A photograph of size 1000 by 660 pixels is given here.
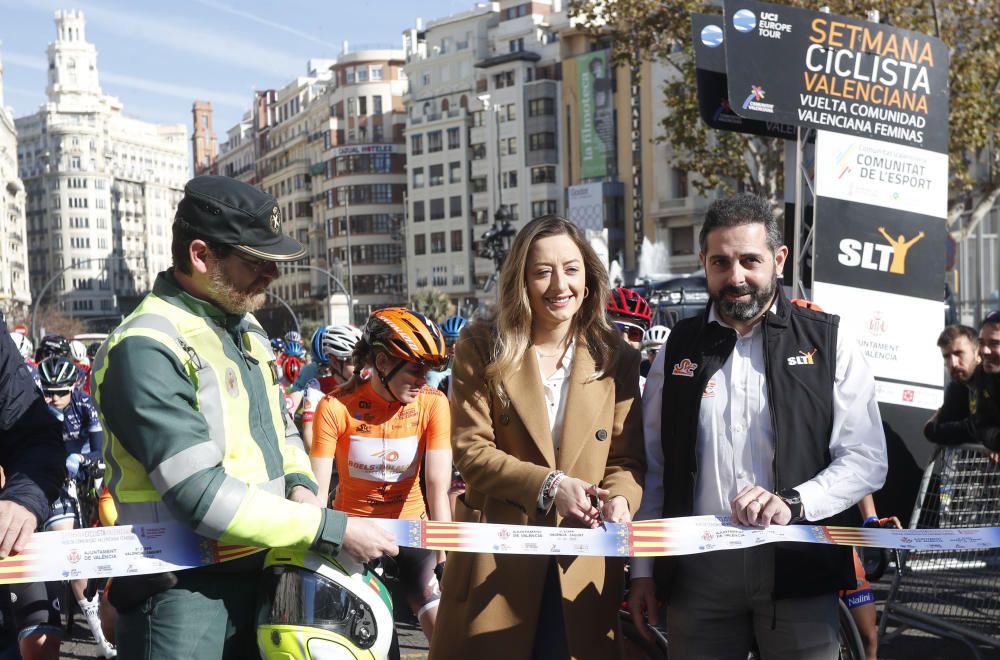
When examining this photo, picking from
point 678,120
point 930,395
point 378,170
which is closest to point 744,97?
point 930,395

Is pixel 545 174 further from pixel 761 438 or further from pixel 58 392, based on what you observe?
pixel 761 438

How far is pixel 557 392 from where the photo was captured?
3.84m

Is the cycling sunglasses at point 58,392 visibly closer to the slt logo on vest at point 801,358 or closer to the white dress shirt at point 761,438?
the white dress shirt at point 761,438

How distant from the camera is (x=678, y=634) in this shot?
3.77 metres

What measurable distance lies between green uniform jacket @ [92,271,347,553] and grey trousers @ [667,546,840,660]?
50.3 inches

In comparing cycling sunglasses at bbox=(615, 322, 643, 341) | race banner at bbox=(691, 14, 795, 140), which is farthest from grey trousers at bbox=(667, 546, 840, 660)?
race banner at bbox=(691, 14, 795, 140)

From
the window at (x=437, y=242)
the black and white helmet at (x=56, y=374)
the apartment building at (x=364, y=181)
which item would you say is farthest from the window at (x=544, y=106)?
the black and white helmet at (x=56, y=374)

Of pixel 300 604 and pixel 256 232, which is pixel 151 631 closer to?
pixel 300 604

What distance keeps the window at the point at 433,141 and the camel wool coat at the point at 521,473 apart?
9426 centimetres

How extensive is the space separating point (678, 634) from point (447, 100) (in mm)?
96774

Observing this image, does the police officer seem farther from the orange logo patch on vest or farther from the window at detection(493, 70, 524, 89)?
the window at detection(493, 70, 524, 89)

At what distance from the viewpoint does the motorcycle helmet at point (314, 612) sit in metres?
3.10

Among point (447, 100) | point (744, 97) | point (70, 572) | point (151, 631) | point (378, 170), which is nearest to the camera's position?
point (151, 631)

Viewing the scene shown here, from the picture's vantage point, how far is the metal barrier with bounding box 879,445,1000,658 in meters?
5.55
